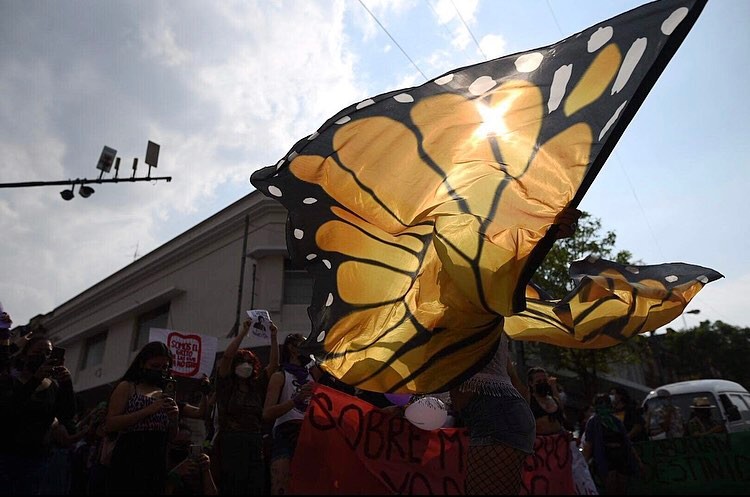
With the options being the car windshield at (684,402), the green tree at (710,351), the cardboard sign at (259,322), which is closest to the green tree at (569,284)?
the car windshield at (684,402)

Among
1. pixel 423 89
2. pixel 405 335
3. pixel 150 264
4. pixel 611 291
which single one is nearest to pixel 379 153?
pixel 423 89

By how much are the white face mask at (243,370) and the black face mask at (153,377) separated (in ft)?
2.82

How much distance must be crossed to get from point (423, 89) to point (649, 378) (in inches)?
1987

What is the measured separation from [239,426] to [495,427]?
251 centimetres

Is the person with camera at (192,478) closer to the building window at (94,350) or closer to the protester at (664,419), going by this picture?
the protester at (664,419)

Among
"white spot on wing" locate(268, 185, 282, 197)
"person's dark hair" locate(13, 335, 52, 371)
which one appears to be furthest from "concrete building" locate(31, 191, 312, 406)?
"white spot on wing" locate(268, 185, 282, 197)

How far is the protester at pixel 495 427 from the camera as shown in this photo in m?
2.51

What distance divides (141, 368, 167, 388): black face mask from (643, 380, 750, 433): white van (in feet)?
34.4

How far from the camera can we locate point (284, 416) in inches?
166

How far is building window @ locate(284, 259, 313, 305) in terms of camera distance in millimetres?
16969

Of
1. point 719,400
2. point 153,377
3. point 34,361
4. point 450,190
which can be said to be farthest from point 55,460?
point 719,400

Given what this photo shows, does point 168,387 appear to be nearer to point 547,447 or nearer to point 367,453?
point 367,453

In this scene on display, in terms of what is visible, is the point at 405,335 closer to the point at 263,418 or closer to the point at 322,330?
the point at 322,330

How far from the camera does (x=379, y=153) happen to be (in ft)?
10.5
